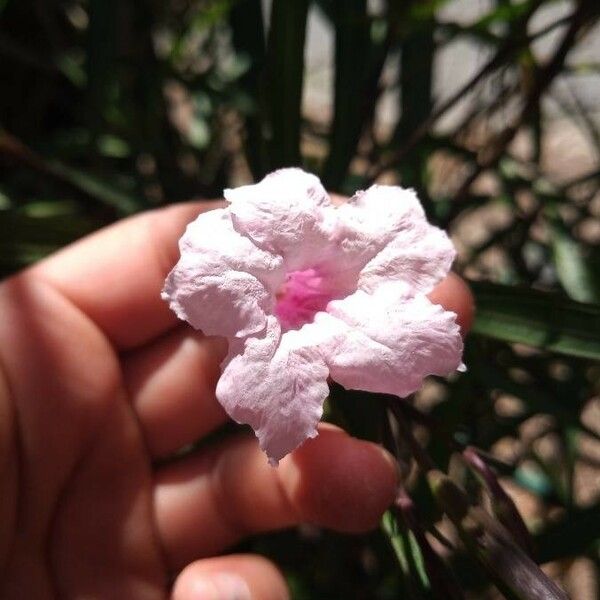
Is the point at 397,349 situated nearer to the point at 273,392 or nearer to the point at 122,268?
the point at 273,392

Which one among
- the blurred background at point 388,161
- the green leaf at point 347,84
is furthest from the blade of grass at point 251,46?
the green leaf at point 347,84

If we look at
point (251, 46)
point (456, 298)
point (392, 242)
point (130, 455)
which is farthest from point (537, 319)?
point (251, 46)

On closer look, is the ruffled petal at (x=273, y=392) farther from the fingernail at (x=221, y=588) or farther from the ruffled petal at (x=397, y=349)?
the fingernail at (x=221, y=588)

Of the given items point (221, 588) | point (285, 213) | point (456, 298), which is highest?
point (285, 213)

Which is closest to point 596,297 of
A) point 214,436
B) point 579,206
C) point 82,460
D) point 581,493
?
point 579,206

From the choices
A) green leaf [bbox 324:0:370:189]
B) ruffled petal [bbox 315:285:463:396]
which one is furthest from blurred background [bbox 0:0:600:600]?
ruffled petal [bbox 315:285:463:396]

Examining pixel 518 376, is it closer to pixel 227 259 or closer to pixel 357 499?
pixel 357 499
